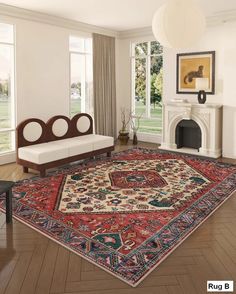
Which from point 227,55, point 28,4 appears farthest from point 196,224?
point 28,4

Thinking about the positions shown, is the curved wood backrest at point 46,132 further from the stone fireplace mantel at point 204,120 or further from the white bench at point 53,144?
the stone fireplace mantel at point 204,120

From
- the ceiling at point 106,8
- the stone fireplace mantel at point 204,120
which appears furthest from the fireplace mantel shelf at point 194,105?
the ceiling at point 106,8

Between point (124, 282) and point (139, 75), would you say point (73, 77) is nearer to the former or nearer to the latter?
point (139, 75)

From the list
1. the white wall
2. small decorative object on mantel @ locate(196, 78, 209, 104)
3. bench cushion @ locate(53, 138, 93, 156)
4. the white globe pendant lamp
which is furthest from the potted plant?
the white globe pendant lamp

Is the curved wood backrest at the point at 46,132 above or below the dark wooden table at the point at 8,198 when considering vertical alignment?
above

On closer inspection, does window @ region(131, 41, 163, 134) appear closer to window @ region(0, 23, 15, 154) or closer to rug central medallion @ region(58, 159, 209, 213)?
rug central medallion @ region(58, 159, 209, 213)

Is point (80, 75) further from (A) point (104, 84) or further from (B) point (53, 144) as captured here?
(B) point (53, 144)

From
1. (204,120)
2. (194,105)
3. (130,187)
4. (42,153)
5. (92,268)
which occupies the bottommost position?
(92,268)

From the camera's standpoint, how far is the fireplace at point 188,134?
7090 millimetres

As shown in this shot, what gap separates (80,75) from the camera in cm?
757

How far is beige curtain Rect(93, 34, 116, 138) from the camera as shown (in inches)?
302

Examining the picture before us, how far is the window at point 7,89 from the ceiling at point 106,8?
605 mm

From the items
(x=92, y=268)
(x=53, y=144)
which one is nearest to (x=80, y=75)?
(x=53, y=144)

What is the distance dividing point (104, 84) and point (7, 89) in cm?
258
